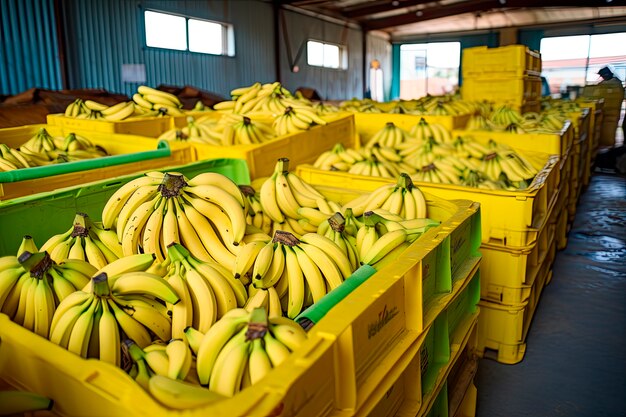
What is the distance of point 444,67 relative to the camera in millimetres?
20938

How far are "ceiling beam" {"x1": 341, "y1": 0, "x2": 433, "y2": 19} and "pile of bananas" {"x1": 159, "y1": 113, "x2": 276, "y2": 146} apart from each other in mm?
12964

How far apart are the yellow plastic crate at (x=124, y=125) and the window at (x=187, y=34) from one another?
638 cm

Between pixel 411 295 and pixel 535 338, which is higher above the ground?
pixel 411 295

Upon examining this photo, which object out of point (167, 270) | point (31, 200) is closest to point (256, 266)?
point (167, 270)

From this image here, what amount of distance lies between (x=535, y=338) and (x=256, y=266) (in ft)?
8.32

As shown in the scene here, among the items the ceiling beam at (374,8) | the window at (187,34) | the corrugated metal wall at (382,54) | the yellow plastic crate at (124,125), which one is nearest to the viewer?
the yellow plastic crate at (124,125)

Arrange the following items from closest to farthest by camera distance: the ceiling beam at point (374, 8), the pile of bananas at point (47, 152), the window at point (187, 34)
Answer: the pile of bananas at point (47, 152)
the window at point (187, 34)
the ceiling beam at point (374, 8)

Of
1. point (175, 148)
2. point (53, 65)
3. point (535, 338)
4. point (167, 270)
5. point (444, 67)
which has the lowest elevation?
point (535, 338)

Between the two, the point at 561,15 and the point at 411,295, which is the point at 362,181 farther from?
the point at 561,15

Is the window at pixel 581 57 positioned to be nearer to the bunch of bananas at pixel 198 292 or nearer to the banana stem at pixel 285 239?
the banana stem at pixel 285 239

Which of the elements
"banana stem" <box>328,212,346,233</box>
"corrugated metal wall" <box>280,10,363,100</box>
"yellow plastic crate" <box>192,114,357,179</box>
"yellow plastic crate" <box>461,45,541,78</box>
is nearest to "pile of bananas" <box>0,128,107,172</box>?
"yellow plastic crate" <box>192,114,357,179</box>

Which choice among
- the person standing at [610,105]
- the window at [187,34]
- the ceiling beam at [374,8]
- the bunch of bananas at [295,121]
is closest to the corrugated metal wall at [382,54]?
the ceiling beam at [374,8]

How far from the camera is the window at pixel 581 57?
17266mm

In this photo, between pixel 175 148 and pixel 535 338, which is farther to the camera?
pixel 535 338
